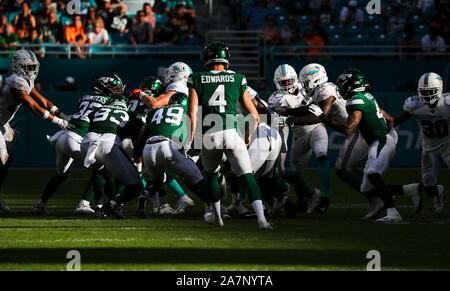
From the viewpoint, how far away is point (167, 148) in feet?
31.8

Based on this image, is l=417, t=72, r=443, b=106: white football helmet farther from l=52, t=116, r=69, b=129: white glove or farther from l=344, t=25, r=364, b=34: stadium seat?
l=344, t=25, r=364, b=34: stadium seat

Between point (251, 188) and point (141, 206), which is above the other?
point (251, 188)

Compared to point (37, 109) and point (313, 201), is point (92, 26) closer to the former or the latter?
point (37, 109)

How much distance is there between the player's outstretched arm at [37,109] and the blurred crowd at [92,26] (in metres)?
8.23

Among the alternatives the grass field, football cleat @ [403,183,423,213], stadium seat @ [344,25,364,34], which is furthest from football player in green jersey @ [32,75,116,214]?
stadium seat @ [344,25,364,34]

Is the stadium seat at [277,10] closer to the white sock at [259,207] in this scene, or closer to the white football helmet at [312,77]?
the white football helmet at [312,77]

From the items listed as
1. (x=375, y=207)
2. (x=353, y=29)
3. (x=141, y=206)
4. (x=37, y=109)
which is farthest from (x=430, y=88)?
(x=353, y=29)

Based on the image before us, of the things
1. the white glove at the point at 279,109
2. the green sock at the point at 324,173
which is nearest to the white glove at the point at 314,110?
the white glove at the point at 279,109

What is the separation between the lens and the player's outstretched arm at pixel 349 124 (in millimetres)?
9820

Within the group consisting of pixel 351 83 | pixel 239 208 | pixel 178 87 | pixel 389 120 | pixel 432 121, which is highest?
pixel 351 83

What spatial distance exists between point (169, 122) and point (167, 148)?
1.33 ft

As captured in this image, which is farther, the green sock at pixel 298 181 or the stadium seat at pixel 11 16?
the stadium seat at pixel 11 16

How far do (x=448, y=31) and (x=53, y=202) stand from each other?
40.0 ft

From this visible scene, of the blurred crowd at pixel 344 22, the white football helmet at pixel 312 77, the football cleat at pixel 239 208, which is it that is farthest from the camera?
the blurred crowd at pixel 344 22
